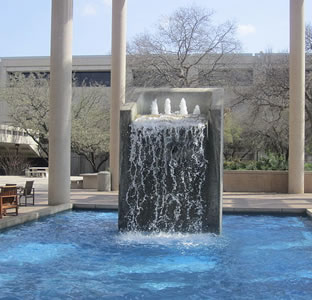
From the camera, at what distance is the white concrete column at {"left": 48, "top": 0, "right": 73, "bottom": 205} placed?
43.6ft

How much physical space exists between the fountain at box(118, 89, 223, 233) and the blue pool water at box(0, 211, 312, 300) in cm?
37

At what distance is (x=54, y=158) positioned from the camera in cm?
1331

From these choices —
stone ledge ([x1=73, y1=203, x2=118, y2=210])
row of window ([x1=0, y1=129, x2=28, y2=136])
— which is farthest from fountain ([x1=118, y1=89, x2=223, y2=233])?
row of window ([x1=0, y1=129, x2=28, y2=136])

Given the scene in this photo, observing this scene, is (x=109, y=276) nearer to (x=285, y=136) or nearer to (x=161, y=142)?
(x=161, y=142)

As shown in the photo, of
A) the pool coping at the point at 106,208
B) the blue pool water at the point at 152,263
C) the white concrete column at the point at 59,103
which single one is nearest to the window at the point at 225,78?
the white concrete column at the point at 59,103

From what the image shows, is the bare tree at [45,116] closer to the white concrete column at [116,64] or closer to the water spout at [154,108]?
the white concrete column at [116,64]

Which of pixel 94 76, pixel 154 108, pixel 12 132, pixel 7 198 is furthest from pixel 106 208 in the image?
pixel 94 76

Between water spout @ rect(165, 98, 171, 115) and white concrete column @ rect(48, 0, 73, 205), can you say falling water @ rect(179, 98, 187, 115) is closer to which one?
water spout @ rect(165, 98, 171, 115)

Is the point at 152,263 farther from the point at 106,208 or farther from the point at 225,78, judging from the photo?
the point at 225,78

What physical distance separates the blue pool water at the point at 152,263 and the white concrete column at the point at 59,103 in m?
2.92

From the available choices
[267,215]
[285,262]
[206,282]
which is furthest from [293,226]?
[206,282]

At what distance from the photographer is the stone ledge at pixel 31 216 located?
31.6 feet

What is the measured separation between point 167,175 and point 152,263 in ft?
8.31

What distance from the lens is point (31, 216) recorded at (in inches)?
425
